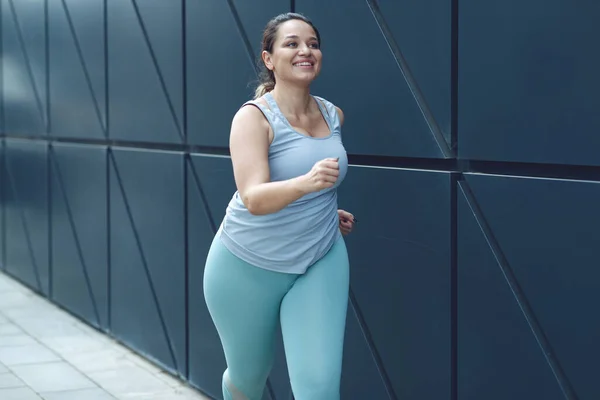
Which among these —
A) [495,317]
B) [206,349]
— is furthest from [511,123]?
[206,349]

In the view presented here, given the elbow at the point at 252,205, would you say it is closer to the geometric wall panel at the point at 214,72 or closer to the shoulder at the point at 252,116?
the shoulder at the point at 252,116

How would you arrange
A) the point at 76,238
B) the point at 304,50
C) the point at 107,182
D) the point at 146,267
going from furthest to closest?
the point at 76,238
the point at 107,182
the point at 146,267
the point at 304,50

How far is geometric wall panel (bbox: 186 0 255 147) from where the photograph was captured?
239 inches

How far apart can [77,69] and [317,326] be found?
18.2ft

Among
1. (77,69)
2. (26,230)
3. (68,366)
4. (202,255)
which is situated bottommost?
(68,366)

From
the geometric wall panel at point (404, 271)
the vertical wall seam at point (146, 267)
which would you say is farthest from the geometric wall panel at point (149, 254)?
the geometric wall panel at point (404, 271)

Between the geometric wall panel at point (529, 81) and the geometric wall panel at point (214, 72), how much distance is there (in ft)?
6.42

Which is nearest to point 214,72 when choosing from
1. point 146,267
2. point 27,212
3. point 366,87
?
point 366,87

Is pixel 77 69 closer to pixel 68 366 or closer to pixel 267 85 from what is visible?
pixel 68 366

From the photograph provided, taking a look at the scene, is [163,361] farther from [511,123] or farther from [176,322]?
[511,123]

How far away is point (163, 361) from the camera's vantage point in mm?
7383

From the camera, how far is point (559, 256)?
3.83 metres

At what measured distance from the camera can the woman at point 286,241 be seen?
13.2 feet

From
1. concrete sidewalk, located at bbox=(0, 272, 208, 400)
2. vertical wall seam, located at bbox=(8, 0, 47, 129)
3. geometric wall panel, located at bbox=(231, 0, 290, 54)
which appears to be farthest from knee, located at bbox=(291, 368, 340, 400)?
vertical wall seam, located at bbox=(8, 0, 47, 129)
